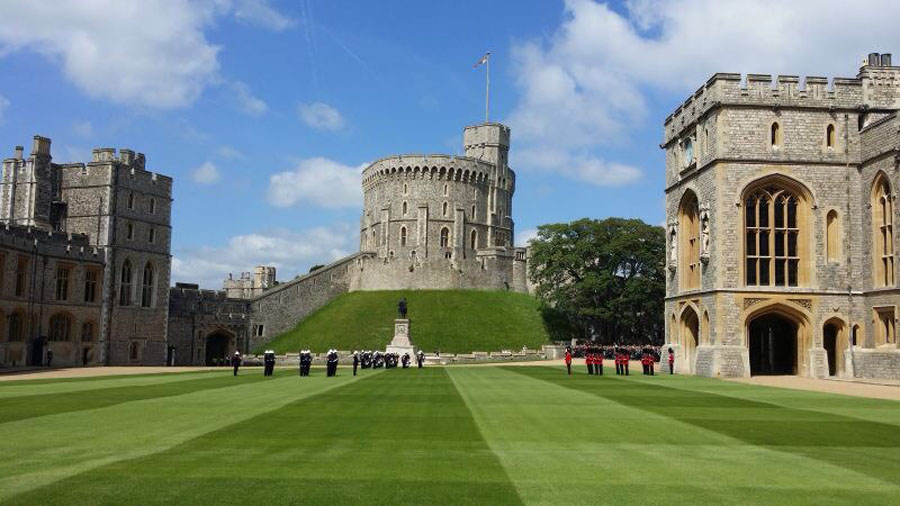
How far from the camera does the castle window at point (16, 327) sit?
50.6m

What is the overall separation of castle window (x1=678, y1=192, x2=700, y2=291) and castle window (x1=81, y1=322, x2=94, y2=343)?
141 feet

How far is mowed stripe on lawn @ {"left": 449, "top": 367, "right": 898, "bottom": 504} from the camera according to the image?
31.3 feet

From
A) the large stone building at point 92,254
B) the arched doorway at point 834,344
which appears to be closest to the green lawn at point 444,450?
the arched doorway at point 834,344

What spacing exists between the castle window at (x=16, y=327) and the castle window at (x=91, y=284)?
698 cm

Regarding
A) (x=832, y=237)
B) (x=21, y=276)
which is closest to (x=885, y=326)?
(x=832, y=237)

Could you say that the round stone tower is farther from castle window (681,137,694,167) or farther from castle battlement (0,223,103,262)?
castle window (681,137,694,167)

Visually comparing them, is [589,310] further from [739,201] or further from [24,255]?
[24,255]

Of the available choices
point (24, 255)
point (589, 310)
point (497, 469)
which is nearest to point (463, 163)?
point (589, 310)

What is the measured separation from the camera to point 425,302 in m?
87.1

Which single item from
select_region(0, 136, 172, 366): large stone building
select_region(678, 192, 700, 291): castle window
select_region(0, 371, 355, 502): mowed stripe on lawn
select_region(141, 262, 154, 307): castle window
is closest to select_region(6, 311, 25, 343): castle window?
select_region(0, 136, 172, 366): large stone building

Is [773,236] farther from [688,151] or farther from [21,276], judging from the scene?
[21,276]

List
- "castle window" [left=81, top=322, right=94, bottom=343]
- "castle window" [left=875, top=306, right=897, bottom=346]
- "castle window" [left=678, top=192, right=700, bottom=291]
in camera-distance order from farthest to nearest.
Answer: "castle window" [left=81, top=322, right=94, bottom=343] → "castle window" [left=678, top=192, right=700, bottom=291] → "castle window" [left=875, top=306, right=897, bottom=346]

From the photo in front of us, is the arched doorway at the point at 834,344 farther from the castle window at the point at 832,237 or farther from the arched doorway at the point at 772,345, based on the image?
the castle window at the point at 832,237

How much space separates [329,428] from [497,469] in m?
5.25
